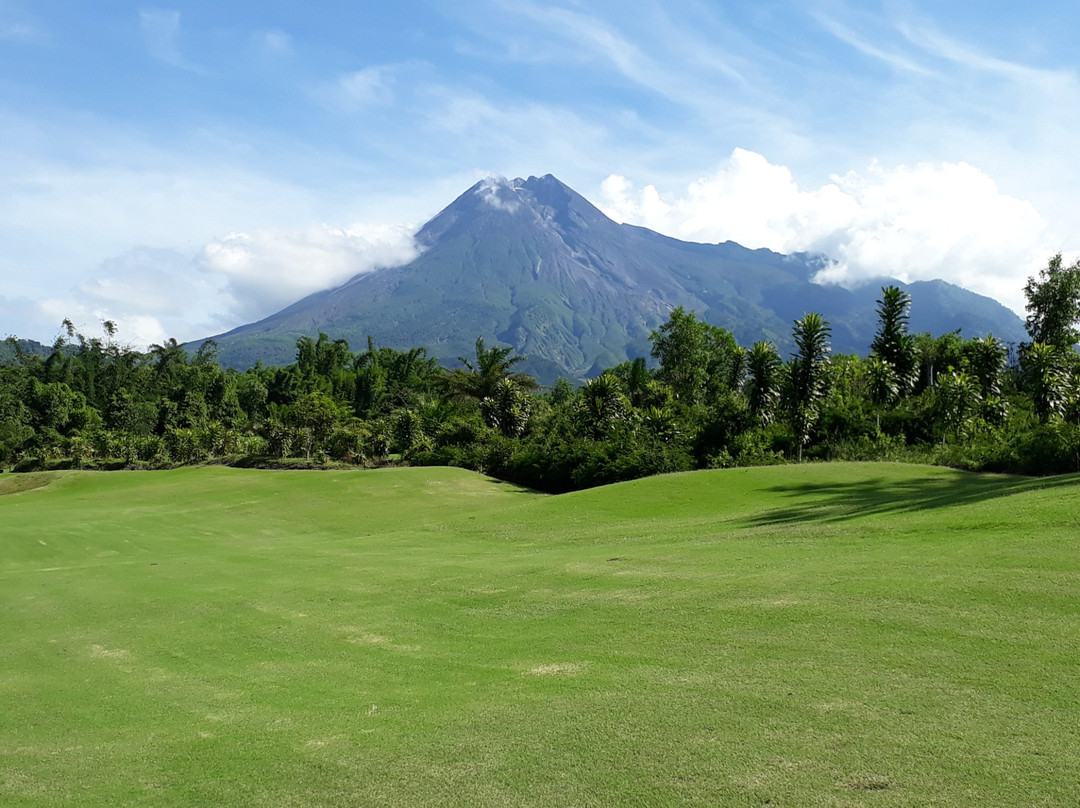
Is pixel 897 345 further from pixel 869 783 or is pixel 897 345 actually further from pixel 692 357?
pixel 869 783

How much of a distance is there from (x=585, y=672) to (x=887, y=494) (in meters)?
16.5

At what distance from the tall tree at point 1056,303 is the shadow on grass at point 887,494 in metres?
32.5

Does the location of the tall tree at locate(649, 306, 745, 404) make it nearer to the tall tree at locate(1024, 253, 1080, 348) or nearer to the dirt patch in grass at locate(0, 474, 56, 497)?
the tall tree at locate(1024, 253, 1080, 348)

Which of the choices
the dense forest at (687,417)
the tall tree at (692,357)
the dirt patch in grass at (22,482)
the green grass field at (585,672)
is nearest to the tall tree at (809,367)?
the dense forest at (687,417)

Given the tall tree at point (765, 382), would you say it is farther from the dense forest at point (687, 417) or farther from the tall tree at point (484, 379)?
the tall tree at point (484, 379)

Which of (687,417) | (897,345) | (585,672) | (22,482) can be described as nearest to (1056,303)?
(897,345)

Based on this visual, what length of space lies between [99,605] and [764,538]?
11.9 metres

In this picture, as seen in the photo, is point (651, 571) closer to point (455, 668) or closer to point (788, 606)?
point (788, 606)

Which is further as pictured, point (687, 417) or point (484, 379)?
point (484, 379)

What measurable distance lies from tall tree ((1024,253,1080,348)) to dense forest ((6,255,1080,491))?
110 millimetres

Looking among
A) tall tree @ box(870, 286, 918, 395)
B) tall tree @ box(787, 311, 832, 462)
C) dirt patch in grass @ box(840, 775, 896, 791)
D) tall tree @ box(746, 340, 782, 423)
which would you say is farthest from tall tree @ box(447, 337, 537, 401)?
dirt patch in grass @ box(840, 775, 896, 791)

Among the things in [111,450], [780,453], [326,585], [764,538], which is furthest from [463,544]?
[111,450]

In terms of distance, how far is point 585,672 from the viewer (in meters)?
7.33

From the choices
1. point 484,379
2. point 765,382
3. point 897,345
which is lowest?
point 765,382
